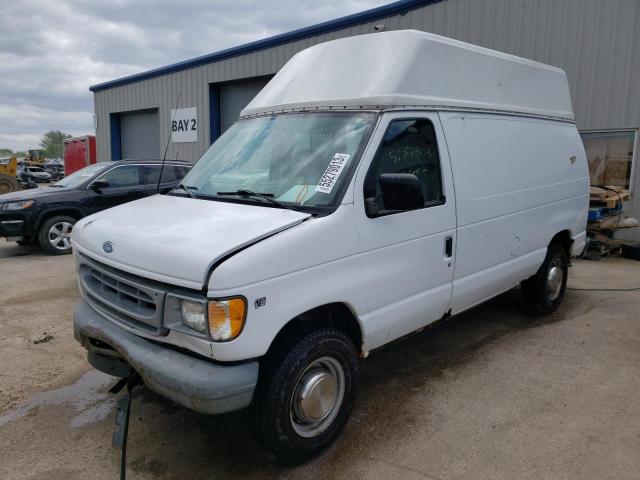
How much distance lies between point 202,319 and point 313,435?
3.56 feet

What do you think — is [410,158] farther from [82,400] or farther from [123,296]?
[82,400]

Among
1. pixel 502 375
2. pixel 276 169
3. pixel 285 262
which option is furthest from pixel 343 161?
pixel 502 375

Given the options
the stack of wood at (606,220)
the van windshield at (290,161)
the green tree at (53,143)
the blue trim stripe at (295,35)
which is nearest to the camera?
the van windshield at (290,161)

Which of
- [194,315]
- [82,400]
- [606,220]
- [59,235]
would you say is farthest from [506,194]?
[59,235]

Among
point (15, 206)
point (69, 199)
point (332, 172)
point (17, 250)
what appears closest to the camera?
point (332, 172)

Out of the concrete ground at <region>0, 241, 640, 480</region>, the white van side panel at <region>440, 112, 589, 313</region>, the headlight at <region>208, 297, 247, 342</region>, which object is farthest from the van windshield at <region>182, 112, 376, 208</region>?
the concrete ground at <region>0, 241, 640, 480</region>

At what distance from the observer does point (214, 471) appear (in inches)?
117

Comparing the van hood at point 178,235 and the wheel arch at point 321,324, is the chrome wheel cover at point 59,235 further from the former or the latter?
the wheel arch at point 321,324

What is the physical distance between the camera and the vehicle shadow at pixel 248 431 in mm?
3008

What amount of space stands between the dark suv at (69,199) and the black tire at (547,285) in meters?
6.14

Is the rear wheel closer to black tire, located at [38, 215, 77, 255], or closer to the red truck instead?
the red truck

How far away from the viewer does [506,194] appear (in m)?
4.45

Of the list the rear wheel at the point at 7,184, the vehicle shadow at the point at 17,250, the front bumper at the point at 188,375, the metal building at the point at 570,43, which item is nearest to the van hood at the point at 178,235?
the front bumper at the point at 188,375

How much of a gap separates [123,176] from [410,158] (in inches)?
292
